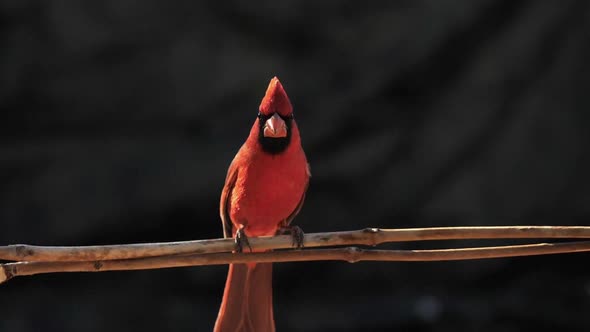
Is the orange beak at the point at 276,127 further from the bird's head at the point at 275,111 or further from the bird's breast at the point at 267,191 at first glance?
the bird's breast at the point at 267,191

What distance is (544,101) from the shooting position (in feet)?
11.1

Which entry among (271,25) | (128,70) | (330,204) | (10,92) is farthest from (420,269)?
(10,92)

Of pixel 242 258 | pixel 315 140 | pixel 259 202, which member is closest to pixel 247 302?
pixel 259 202

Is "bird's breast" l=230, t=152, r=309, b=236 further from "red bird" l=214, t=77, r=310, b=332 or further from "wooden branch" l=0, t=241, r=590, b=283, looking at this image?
"wooden branch" l=0, t=241, r=590, b=283

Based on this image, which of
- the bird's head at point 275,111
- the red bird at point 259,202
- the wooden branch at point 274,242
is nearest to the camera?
the wooden branch at point 274,242

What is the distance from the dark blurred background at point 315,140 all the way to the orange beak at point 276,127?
4.64 feet

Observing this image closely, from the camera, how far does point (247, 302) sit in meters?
2.18

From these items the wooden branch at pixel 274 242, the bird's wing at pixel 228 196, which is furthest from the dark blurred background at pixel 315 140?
the wooden branch at pixel 274 242

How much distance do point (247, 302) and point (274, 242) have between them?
551 mm

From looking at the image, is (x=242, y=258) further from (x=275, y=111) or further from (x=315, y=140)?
(x=315, y=140)

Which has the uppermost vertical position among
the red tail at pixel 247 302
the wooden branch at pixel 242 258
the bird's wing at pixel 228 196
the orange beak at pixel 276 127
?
the bird's wing at pixel 228 196

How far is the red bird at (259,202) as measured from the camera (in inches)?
82.3

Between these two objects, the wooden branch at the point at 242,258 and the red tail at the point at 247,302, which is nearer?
the wooden branch at the point at 242,258

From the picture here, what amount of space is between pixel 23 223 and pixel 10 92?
0.44 metres
